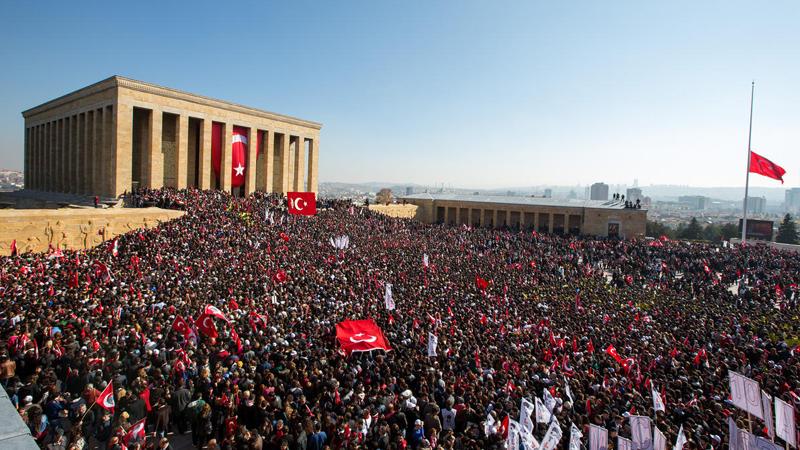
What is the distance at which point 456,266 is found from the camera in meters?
26.6

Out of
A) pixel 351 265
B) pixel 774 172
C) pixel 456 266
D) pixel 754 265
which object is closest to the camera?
pixel 351 265

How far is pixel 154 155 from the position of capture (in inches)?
1439

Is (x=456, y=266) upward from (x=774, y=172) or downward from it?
downward

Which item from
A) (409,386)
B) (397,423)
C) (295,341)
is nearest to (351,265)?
(295,341)

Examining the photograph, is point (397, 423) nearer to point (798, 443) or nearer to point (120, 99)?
point (798, 443)

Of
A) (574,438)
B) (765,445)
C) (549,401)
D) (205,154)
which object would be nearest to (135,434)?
(574,438)

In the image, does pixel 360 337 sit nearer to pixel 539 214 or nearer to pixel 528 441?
pixel 528 441

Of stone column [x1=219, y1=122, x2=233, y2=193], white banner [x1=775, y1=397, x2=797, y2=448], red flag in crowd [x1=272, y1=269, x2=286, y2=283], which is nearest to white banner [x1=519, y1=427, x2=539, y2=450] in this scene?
white banner [x1=775, y1=397, x2=797, y2=448]

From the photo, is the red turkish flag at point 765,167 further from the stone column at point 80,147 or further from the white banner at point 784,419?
the stone column at point 80,147

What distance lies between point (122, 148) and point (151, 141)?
242cm

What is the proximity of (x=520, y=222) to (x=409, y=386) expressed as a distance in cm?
4605

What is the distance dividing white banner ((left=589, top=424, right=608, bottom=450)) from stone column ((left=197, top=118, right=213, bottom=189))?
127 feet

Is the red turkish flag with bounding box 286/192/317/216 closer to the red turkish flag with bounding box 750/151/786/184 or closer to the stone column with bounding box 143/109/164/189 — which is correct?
the stone column with bounding box 143/109/164/189

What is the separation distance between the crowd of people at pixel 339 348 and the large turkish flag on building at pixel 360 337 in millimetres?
318
